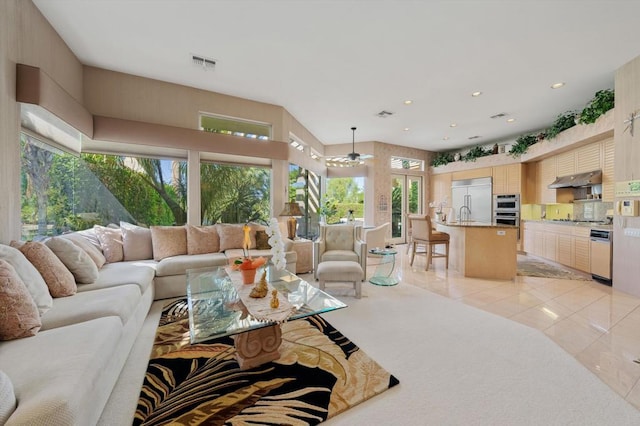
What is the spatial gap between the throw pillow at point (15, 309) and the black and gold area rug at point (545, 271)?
617 cm

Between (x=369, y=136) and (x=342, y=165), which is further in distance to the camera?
(x=342, y=165)

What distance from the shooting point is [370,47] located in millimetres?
3168

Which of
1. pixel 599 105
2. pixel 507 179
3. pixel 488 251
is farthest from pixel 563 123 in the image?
pixel 488 251

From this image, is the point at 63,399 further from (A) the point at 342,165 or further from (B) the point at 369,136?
(A) the point at 342,165

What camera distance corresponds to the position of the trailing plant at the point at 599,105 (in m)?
3.89

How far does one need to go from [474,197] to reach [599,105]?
375 centimetres

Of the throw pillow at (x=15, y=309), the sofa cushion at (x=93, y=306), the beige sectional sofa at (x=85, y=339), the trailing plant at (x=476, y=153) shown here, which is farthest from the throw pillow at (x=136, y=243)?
the trailing plant at (x=476, y=153)

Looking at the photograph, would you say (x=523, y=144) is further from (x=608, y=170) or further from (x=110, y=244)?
(x=110, y=244)

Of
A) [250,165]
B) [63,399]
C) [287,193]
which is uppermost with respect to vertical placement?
[250,165]

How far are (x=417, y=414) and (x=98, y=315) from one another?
2.24m

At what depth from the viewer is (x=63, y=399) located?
103 centimetres

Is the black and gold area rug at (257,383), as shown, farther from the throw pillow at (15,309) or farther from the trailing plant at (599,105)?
the trailing plant at (599,105)

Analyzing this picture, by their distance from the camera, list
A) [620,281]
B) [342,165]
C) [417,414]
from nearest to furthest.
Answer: [417,414], [620,281], [342,165]

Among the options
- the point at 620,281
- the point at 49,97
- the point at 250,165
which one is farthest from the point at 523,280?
the point at 49,97
